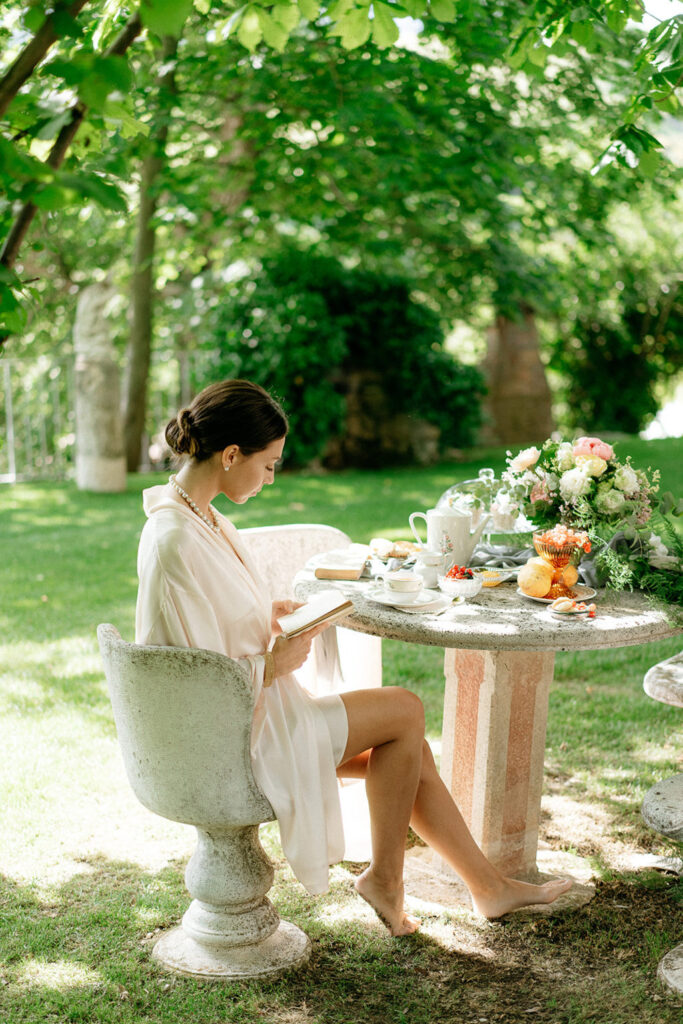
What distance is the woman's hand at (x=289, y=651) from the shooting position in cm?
265

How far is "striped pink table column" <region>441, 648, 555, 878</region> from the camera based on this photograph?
3090mm

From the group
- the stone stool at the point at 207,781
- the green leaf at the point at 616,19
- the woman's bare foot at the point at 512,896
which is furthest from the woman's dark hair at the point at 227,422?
the green leaf at the point at 616,19

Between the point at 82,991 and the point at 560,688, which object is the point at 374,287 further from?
the point at 82,991

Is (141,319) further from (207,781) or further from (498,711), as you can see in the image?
(207,781)

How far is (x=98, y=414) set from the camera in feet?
33.2

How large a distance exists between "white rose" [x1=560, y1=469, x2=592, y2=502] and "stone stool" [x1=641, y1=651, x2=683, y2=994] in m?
0.56

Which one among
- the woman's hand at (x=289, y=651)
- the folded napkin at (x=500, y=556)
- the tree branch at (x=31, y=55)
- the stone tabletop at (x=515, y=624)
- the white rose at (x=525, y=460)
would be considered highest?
the tree branch at (x=31, y=55)

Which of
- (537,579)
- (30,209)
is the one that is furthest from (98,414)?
(30,209)

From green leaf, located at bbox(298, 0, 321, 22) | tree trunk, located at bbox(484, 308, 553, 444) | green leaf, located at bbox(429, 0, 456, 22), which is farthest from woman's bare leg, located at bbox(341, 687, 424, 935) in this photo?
tree trunk, located at bbox(484, 308, 553, 444)

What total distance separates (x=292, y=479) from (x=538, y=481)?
7537 millimetres

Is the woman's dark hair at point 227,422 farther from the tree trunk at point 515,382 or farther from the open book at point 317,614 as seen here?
the tree trunk at point 515,382

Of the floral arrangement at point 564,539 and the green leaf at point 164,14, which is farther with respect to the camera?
the floral arrangement at point 564,539

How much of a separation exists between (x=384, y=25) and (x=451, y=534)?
154 cm

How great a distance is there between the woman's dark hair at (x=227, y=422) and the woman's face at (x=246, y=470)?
21 mm
